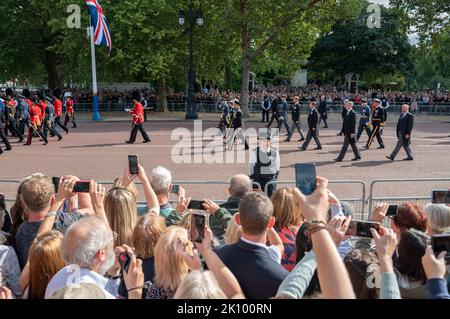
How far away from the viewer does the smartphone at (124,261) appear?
3277mm

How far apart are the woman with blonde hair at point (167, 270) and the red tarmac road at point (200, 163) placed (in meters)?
6.83

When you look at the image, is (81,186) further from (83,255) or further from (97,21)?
(97,21)

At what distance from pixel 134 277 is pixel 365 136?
61.1ft

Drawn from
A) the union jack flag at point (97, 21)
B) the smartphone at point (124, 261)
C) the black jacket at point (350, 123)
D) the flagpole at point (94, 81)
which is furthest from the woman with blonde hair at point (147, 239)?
the flagpole at point (94, 81)

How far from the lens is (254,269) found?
10.7 feet

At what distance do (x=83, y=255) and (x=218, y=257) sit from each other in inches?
33.1

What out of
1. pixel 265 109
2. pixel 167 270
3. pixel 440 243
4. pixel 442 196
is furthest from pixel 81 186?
pixel 265 109

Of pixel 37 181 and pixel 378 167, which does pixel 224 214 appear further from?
pixel 378 167

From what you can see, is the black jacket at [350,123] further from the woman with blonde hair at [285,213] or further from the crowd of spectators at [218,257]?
the crowd of spectators at [218,257]

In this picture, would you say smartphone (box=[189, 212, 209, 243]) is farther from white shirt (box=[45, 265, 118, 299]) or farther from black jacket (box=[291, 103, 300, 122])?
black jacket (box=[291, 103, 300, 122])

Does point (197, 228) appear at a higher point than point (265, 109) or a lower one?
lower

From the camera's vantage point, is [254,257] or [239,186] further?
[239,186]

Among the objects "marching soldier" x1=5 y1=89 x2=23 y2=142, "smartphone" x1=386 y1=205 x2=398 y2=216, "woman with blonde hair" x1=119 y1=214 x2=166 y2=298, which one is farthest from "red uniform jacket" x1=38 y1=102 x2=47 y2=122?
"smartphone" x1=386 y1=205 x2=398 y2=216
